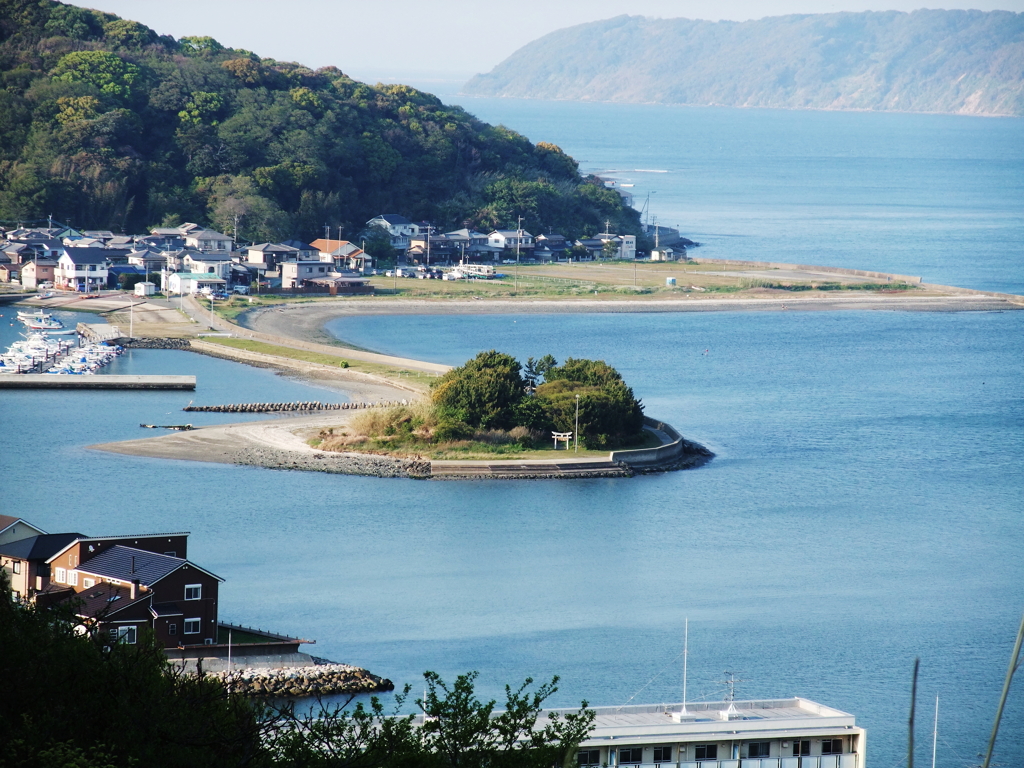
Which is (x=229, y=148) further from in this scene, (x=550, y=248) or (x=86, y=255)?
(x=86, y=255)

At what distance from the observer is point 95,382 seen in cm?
2650

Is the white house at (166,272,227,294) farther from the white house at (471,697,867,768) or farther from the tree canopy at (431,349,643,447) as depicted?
the white house at (471,697,867,768)

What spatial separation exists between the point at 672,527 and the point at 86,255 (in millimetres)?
24191

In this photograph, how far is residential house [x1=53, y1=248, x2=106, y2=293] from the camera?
38.0 metres

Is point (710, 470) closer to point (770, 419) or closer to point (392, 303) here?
point (770, 419)

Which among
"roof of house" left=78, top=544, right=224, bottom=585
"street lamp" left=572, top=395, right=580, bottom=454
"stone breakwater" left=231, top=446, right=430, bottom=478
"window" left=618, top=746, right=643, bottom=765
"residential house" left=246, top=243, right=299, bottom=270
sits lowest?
"window" left=618, top=746, right=643, bottom=765

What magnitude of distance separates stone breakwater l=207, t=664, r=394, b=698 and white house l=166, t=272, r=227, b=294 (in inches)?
1063

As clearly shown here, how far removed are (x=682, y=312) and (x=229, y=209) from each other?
15.0 m

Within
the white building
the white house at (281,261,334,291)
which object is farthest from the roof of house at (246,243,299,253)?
the white building

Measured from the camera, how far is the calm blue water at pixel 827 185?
54.7 metres

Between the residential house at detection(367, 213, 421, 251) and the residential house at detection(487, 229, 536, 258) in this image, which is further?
the residential house at detection(487, 229, 536, 258)

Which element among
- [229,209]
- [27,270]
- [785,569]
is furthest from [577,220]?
[785,569]

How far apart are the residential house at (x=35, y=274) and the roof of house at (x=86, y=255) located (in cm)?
75

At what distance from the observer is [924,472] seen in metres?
22.6
